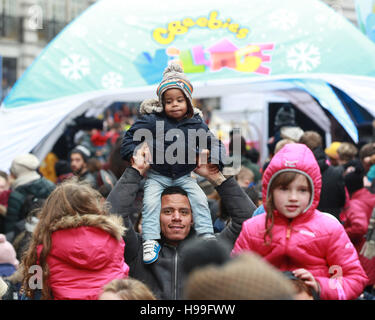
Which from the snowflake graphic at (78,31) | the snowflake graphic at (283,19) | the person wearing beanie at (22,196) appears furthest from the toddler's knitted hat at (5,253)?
the snowflake graphic at (283,19)

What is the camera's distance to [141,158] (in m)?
3.27

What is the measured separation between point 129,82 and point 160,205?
195 inches

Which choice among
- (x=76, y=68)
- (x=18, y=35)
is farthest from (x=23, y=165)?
(x=18, y=35)

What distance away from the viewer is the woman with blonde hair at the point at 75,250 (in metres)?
2.86

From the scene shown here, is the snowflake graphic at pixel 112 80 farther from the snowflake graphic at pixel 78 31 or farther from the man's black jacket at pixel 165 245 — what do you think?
the man's black jacket at pixel 165 245

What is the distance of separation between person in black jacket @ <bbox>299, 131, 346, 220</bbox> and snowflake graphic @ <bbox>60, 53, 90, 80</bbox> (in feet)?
12.5

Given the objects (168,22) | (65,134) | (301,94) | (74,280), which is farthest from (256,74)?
(74,280)

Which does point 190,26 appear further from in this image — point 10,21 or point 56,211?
point 10,21

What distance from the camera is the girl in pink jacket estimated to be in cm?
266

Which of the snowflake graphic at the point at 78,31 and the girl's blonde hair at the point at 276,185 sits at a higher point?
the snowflake graphic at the point at 78,31

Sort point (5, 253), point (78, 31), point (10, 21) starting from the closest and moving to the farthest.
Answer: point (5, 253)
point (78, 31)
point (10, 21)

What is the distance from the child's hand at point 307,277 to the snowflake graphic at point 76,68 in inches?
240

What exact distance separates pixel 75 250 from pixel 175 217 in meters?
0.68

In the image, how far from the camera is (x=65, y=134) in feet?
30.7
